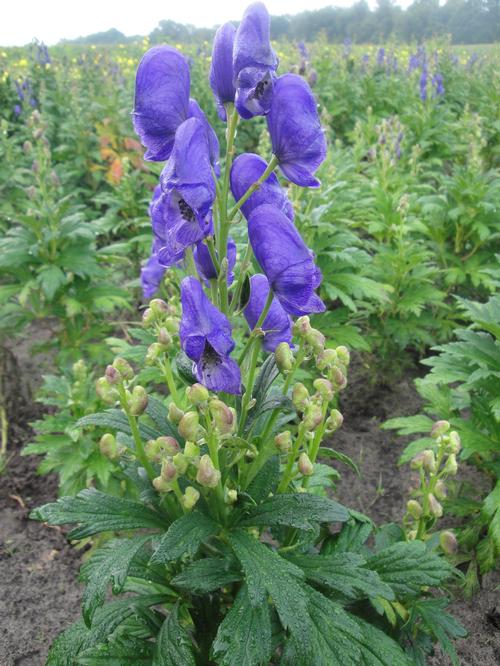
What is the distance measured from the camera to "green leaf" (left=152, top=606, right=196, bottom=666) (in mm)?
1408

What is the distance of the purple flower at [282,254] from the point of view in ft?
4.11

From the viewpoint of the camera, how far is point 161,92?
122cm

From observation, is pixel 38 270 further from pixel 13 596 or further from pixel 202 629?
pixel 202 629

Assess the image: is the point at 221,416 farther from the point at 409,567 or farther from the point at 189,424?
the point at 409,567

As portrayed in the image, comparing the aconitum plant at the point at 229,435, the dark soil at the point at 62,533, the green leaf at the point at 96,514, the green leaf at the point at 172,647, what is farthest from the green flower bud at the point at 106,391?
the dark soil at the point at 62,533

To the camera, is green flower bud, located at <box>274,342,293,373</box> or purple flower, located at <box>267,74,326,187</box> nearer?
purple flower, located at <box>267,74,326,187</box>

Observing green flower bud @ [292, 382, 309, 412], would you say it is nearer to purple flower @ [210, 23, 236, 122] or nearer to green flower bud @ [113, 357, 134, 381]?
green flower bud @ [113, 357, 134, 381]

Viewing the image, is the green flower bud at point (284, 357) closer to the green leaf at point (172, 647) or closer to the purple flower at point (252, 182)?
the purple flower at point (252, 182)

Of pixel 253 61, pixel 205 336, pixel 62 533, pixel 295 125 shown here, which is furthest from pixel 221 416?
pixel 62 533

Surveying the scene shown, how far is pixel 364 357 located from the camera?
391 cm

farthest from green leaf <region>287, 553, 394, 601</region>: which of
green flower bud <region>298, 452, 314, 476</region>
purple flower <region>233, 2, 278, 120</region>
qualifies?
purple flower <region>233, 2, 278, 120</region>

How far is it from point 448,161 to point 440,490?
7.61 m

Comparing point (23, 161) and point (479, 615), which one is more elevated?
point (23, 161)

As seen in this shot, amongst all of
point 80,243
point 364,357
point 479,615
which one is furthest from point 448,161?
point 479,615
